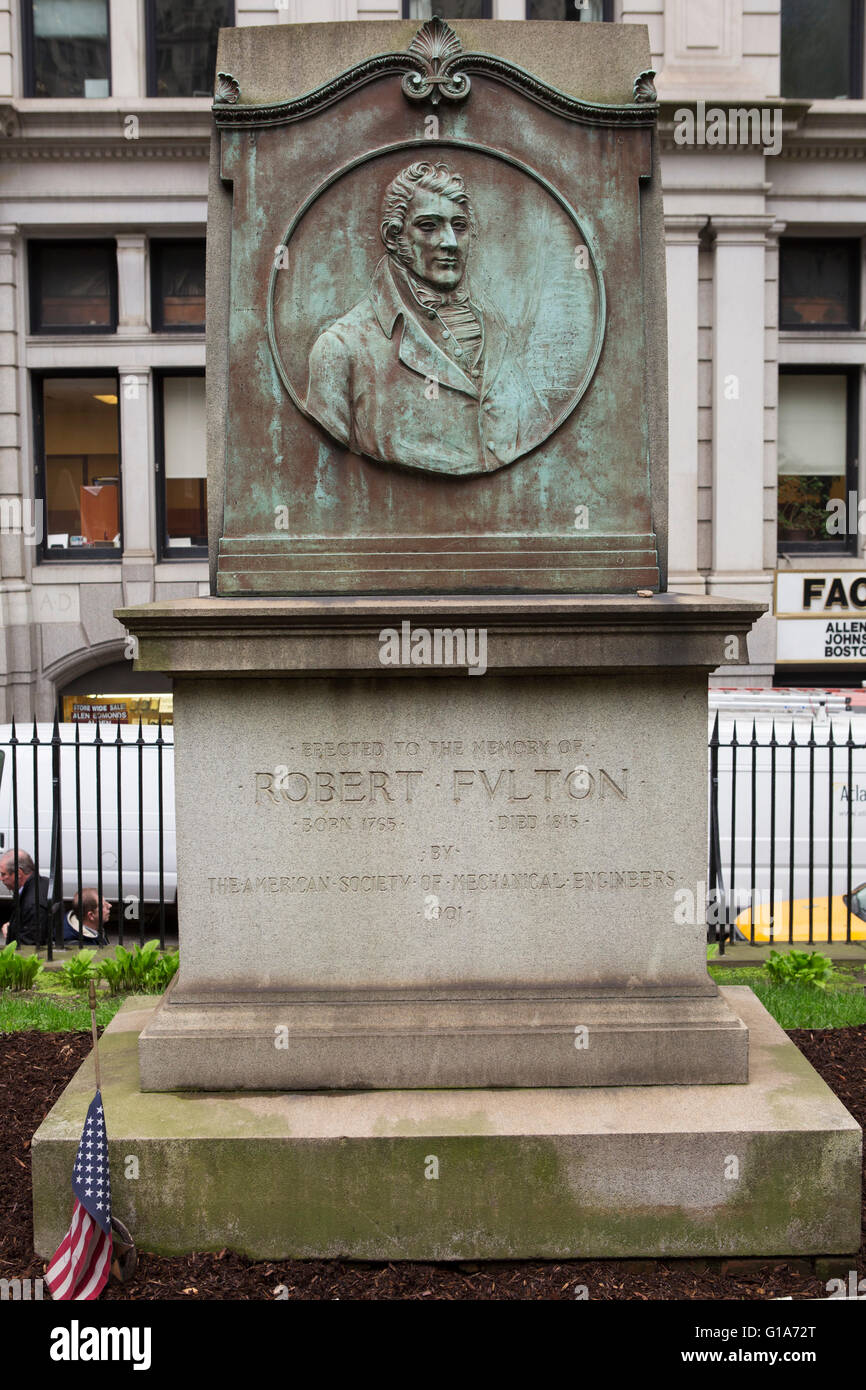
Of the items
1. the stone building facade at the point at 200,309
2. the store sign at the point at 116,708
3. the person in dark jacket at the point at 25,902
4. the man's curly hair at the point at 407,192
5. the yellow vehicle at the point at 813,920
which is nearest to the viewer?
the man's curly hair at the point at 407,192

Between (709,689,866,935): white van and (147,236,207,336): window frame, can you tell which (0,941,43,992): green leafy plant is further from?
(147,236,207,336): window frame

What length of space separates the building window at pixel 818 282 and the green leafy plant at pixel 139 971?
14.7 m

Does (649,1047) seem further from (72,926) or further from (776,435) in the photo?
(776,435)

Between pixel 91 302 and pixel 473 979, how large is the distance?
16.2 m

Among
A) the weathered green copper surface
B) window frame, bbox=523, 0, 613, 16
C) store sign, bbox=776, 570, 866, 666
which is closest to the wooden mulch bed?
the weathered green copper surface

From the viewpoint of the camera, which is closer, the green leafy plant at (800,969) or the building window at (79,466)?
the green leafy plant at (800,969)

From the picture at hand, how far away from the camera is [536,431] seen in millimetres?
4941

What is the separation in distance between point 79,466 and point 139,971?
12.5 meters

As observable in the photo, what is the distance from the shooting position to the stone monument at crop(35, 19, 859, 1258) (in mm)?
4301

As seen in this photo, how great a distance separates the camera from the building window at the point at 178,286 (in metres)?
18.1

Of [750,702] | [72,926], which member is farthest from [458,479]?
[750,702]

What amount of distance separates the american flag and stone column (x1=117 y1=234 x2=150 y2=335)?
15.7 metres

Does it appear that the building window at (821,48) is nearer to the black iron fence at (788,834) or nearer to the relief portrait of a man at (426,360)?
the black iron fence at (788,834)

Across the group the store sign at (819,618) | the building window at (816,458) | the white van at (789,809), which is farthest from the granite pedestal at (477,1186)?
the building window at (816,458)
